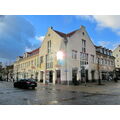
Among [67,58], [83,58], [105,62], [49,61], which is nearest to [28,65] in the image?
[49,61]

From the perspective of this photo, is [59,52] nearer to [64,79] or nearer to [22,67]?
[64,79]

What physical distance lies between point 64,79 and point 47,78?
6725 mm

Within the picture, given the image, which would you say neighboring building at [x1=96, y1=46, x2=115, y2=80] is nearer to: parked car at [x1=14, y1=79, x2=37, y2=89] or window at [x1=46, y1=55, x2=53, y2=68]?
window at [x1=46, y1=55, x2=53, y2=68]

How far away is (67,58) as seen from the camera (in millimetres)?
31828

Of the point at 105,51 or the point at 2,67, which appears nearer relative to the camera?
the point at 105,51

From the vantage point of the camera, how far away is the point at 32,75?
44312mm

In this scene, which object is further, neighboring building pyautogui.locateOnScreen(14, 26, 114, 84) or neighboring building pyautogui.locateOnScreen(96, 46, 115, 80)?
neighboring building pyautogui.locateOnScreen(96, 46, 115, 80)

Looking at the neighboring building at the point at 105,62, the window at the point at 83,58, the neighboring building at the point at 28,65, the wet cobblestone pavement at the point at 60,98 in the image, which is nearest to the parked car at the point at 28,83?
the wet cobblestone pavement at the point at 60,98

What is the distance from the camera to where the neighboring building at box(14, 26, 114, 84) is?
3198 centimetres

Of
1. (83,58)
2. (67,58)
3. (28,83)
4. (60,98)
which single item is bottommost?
(60,98)

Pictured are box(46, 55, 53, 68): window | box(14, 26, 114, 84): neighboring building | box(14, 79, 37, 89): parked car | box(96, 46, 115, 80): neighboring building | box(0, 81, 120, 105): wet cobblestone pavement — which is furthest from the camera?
box(96, 46, 115, 80): neighboring building

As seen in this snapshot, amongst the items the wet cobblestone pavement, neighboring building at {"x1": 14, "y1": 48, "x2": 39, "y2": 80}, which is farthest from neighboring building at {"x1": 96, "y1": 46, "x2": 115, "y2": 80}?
the wet cobblestone pavement

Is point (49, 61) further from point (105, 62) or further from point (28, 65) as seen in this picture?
point (105, 62)

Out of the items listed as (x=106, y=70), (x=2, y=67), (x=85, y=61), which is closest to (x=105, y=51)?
(x=106, y=70)
